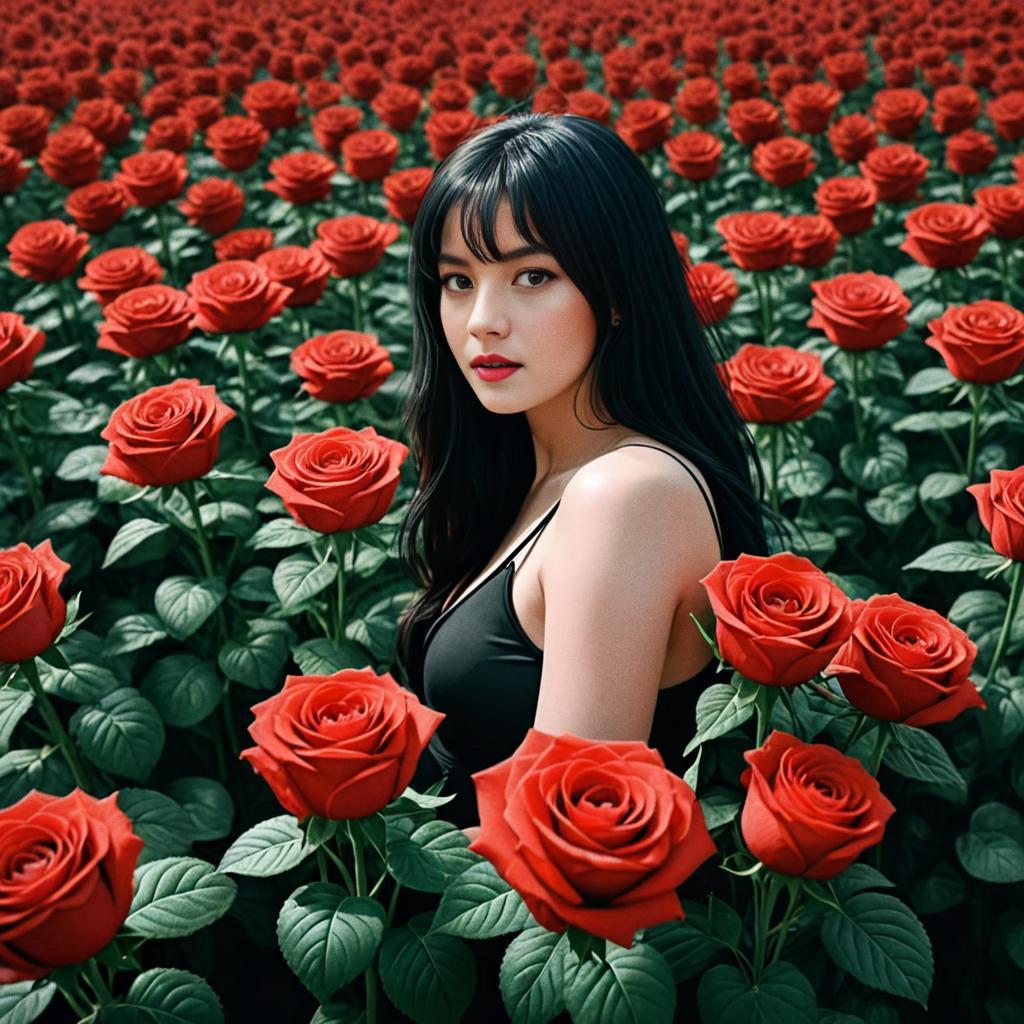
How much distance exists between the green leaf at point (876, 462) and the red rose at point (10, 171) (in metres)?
3.37

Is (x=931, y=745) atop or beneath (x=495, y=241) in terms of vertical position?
beneath

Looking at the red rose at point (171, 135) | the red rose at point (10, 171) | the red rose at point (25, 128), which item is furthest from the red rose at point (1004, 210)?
the red rose at point (25, 128)

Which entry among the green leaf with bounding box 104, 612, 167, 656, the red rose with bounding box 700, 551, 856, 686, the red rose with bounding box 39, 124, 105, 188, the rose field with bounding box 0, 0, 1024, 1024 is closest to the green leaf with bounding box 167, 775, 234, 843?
the rose field with bounding box 0, 0, 1024, 1024

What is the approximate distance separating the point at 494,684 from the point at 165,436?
79 centimetres

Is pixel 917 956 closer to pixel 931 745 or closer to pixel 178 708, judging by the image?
pixel 931 745

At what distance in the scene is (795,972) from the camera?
1458 millimetres

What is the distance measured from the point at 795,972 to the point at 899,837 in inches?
43.2

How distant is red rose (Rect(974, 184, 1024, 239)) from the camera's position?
319 cm

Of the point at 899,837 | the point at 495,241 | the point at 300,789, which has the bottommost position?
the point at 899,837

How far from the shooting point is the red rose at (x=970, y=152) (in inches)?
155

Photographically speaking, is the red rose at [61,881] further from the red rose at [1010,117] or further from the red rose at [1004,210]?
the red rose at [1010,117]

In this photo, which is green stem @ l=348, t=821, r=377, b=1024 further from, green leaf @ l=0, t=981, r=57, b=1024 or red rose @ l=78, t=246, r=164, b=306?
red rose @ l=78, t=246, r=164, b=306

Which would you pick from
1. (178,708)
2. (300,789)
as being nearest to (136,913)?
(300,789)

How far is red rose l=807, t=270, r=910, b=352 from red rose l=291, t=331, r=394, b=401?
3.64 ft
